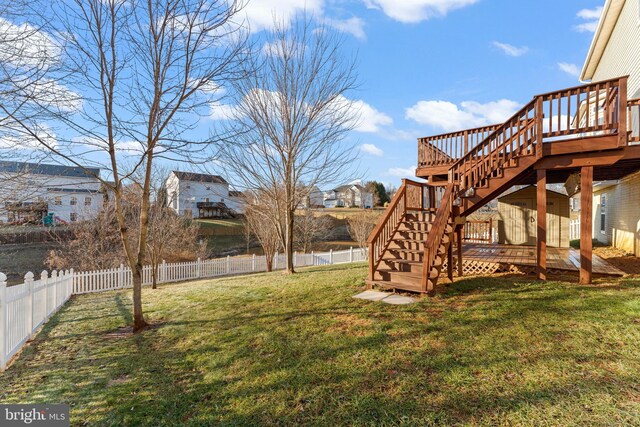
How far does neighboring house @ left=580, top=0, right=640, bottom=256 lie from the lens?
9.25m

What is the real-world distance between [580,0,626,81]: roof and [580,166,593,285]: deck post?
8.18 m

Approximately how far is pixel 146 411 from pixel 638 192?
43.6 ft

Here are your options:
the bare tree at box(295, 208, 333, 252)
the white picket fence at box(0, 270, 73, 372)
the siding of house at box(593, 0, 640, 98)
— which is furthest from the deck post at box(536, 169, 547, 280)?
the bare tree at box(295, 208, 333, 252)

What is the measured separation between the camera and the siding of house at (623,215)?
9594 millimetres

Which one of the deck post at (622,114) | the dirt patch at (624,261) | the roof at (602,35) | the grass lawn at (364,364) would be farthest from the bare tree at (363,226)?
the grass lawn at (364,364)

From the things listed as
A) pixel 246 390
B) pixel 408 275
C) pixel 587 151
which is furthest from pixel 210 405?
pixel 587 151

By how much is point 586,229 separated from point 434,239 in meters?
3.04

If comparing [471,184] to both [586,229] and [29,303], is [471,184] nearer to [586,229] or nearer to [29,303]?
[586,229]

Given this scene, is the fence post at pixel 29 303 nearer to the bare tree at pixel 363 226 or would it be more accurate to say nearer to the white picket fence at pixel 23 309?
the white picket fence at pixel 23 309

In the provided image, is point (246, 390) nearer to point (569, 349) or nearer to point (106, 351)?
point (106, 351)

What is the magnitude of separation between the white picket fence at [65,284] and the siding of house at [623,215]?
11.1 m

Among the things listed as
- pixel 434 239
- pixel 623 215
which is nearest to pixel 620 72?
pixel 623 215

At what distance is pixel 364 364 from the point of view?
333 cm

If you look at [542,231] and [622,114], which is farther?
[542,231]
